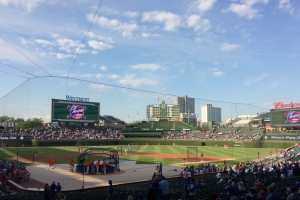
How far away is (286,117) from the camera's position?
64.1 metres

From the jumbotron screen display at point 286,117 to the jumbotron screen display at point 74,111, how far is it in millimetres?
45729

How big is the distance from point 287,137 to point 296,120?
23.8 feet

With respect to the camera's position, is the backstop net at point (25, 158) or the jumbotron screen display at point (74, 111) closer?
the backstop net at point (25, 158)

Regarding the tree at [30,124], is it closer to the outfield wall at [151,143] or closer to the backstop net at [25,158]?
the outfield wall at [151,143]

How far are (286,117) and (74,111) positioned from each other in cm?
5217

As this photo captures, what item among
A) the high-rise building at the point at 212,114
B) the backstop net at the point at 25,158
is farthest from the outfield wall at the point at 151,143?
the high-rise building at the point at 212,114

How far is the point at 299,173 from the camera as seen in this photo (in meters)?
16.6

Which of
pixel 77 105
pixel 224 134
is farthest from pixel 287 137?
pixel 77 105

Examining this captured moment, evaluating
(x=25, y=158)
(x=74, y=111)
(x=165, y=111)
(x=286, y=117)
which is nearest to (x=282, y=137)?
(x=286, y=117)

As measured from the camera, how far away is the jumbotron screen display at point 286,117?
62.6m

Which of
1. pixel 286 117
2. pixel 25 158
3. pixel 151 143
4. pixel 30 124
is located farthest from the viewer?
pixel 30 124

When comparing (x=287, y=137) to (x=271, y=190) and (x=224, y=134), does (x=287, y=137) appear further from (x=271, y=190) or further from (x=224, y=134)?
(x=271, y=190)

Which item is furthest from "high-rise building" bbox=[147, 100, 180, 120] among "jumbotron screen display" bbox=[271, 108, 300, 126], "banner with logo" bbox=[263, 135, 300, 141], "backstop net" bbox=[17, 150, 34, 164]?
"backstop net" bbox=[17, 150, 34, 164]

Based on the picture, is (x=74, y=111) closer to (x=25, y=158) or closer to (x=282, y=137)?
(x=25, y=158)
